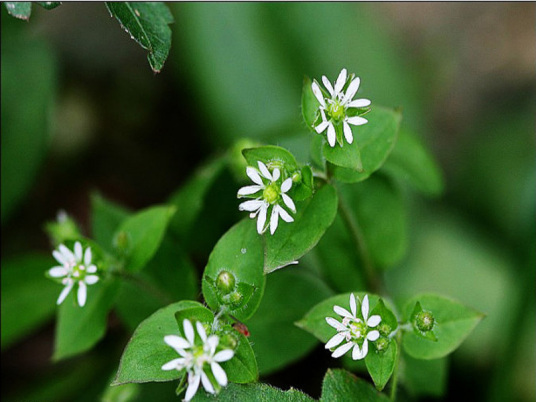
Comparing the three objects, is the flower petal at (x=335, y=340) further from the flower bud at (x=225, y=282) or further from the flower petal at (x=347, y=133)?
the flower petal at (x=347, y=133)

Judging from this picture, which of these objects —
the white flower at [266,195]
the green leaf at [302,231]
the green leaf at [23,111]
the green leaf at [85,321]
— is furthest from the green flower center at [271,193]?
the green leaf at [23,111]

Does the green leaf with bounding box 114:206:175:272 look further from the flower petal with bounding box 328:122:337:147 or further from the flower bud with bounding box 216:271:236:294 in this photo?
the flower petal with bounding box 328:122:337:147

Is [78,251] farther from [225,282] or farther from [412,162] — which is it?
[412,162]

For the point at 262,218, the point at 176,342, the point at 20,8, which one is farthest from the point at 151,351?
the point at 20,8

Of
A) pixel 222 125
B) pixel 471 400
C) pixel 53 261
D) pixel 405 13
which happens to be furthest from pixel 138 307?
pixel 405 13

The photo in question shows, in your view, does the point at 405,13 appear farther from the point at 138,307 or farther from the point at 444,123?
the point at 138,307
